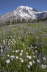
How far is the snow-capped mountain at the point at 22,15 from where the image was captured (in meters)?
43.0

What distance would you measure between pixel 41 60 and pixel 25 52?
143 cm

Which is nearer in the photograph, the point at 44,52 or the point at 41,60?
the point at 41,60

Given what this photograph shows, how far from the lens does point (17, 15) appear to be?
142ft

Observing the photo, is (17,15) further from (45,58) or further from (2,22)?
(45,58)

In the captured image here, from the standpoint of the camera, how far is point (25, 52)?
12.1 meters

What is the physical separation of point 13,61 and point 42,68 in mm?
1654

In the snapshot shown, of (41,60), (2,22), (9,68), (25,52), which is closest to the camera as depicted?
(9,68)

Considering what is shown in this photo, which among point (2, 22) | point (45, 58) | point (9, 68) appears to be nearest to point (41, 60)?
point (45, 58)

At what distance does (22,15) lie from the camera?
43906mm

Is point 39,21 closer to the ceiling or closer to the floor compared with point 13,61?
closer to the floor

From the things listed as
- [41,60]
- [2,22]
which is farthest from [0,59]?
[2,22]

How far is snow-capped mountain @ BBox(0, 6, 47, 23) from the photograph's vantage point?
141ft

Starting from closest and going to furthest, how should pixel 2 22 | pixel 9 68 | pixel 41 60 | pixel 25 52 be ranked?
1. pixel 9 68
2. pixel 41 60
3. pixel 25 52
4. pixel 2 22

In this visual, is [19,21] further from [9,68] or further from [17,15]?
[9,68]
